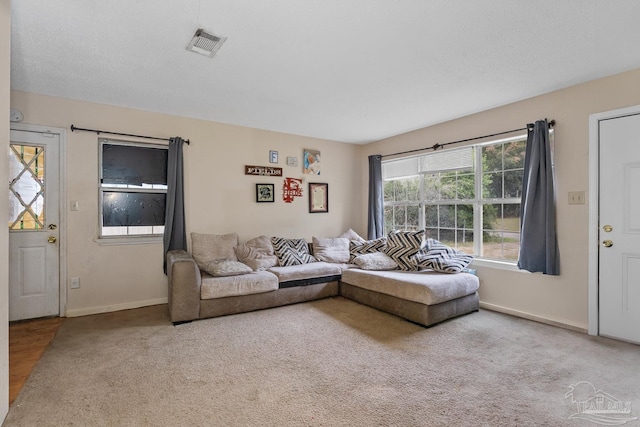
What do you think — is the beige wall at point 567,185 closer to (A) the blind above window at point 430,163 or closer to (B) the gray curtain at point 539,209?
(B) the gray curtain at point 539,209

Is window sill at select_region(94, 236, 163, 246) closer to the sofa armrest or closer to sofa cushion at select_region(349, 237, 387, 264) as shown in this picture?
the sofa armrest

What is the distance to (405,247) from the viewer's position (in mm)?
4191

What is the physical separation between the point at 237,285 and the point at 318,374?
1.61 meters

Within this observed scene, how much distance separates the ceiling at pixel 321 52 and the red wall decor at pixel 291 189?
141cm

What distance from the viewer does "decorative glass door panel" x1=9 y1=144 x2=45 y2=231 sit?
10.7 feet

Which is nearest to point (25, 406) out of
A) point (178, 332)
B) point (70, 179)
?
point (178, 332)

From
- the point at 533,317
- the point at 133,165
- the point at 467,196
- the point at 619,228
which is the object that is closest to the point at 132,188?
the point at 133,165

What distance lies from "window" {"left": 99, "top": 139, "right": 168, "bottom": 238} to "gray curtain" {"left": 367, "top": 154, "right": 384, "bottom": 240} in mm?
Answer: 3213

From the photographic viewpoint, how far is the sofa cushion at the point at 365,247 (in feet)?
14.9

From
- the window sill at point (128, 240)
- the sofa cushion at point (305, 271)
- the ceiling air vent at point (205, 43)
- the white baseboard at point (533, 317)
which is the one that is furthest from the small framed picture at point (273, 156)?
the white baseboard at point (533, 317)

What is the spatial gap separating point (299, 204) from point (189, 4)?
11.1 ft

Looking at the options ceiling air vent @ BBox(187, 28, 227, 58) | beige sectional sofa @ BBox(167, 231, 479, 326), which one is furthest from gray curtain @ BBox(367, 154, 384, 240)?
ceiling air vent @ BBox(187, 28, 227, 58)

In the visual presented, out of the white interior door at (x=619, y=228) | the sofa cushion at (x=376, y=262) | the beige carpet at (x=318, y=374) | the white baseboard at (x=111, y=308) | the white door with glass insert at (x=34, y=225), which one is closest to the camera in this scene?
the beige carpet at (x=318, y=374)

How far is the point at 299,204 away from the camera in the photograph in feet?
16.6
